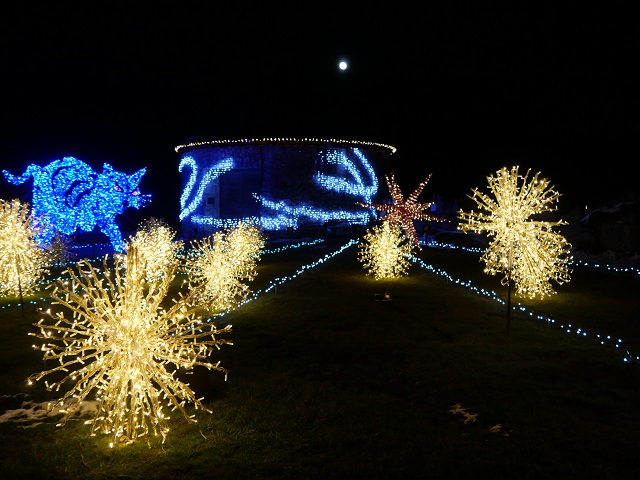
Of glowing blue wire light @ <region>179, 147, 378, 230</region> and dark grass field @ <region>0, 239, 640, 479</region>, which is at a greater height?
glowing blue wire light @ <region>179, 147, 378, 230</region>

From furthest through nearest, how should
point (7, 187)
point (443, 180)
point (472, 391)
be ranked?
point (443, 180) → point (7, 187) → point (472, 391)

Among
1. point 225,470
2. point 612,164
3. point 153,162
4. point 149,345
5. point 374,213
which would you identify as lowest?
point 225,470

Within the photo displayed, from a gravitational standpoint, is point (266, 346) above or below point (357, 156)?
below

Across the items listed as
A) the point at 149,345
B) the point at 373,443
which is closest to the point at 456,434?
the point at 373,443

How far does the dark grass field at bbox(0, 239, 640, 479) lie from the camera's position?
562 cm

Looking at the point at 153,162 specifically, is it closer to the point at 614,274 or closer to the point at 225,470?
the point at 614,274

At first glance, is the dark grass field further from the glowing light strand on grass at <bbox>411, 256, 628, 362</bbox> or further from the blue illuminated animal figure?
the blue illuminated animal figure

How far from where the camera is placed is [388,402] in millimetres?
7199

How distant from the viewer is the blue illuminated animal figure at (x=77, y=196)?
24766 millimetres

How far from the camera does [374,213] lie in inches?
1656

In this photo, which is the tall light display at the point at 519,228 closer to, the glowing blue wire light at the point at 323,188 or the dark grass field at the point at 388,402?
the dark grass field at the point at 388,402

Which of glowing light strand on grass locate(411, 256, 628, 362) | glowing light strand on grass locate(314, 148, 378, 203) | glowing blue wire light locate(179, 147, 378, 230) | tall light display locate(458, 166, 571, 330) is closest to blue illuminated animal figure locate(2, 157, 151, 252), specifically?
glowing blue wire light locate(179, 147, 378, 230)

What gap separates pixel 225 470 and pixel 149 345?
1.62m

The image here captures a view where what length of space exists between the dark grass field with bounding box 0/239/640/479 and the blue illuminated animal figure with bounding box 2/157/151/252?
501 inches
